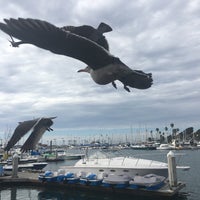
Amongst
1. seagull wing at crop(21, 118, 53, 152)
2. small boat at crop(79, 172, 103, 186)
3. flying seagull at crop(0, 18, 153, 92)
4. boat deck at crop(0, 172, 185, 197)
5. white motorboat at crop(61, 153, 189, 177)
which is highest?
flying seagull at crop(0, 18, 153, 92)

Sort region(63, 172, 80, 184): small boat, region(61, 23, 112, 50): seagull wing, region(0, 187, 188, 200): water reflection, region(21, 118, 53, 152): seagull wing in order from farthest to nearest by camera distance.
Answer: region(63, 172, 80, 184): small boat
region(0, 187, 188, 200): water reflection
region(21, 118, 53, 152): seagull wing
region(61, 23, 112, 50): seagull wing

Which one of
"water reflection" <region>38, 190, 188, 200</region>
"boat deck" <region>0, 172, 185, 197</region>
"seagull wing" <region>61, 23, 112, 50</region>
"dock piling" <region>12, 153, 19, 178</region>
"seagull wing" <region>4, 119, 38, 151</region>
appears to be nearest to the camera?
"seagull wing" <region>61, 23, 112, 50</region>

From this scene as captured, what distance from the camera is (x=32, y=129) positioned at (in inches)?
491

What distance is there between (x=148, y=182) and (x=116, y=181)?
317cm

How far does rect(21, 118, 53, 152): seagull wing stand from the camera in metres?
12.2

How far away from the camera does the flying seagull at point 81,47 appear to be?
8.12 metres

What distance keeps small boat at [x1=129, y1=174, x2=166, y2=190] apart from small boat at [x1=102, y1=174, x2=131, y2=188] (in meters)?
0.66

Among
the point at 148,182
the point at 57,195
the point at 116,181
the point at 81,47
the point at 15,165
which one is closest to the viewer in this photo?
the point at 81,47

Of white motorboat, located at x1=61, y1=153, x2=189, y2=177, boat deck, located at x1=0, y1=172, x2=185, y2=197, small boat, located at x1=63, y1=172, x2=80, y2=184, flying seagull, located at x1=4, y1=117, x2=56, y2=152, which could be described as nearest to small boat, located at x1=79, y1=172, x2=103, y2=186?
boat deck, located at x1=0, y1=172, x2=185, y2=197

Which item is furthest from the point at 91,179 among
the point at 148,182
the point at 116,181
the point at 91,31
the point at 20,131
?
the point at 91,31

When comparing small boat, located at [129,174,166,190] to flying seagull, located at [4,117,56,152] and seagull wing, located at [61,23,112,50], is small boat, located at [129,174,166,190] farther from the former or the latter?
seagull wing, located at [61,23,112,50]

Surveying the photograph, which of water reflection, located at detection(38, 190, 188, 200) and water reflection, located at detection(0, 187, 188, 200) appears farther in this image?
water reflection, located at detection(0, 187, 188, 200)

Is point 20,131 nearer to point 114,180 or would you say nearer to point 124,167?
point 114,180

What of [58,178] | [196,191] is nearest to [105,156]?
[58,178]
